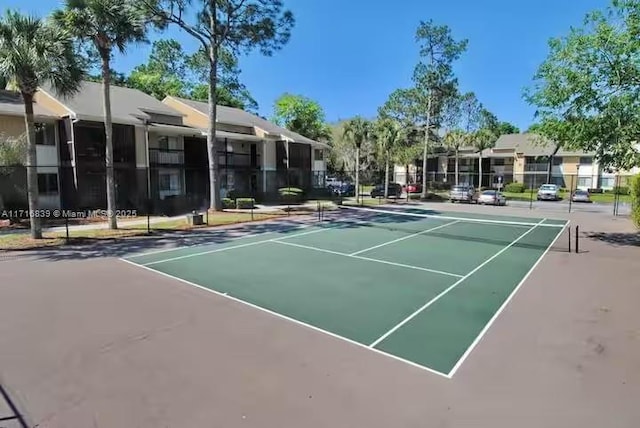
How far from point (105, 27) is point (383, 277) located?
15.5m

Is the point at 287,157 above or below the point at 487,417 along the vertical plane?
above

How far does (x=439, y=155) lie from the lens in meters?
63.5

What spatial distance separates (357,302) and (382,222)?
1448 centimetres

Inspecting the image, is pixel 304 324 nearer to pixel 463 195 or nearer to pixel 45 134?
pixel 45 134

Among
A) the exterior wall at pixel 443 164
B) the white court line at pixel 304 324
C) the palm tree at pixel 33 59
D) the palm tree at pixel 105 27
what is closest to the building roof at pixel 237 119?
the palm tree at pixel 105 27

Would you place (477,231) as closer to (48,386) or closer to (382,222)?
(382,222)

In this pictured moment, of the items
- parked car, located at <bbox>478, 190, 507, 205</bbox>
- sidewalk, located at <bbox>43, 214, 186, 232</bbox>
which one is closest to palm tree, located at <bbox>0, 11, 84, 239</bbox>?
sidewalk, located at <bbox>43, 214, 186, 232</bbox>

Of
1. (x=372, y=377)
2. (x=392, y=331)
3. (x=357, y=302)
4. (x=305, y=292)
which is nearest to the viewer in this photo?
(x=372, y=377)

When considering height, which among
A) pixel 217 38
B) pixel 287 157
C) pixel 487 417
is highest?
pixel 217 38

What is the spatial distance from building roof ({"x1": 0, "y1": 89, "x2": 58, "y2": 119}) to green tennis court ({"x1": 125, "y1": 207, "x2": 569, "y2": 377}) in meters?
14.0

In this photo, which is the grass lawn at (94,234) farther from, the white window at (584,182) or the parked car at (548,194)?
the white window at (584,182)

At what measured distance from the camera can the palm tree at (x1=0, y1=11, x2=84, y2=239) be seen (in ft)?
46.7

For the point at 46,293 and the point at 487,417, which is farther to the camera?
the point at 46,293

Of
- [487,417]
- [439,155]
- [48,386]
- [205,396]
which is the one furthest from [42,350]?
[439,155]
